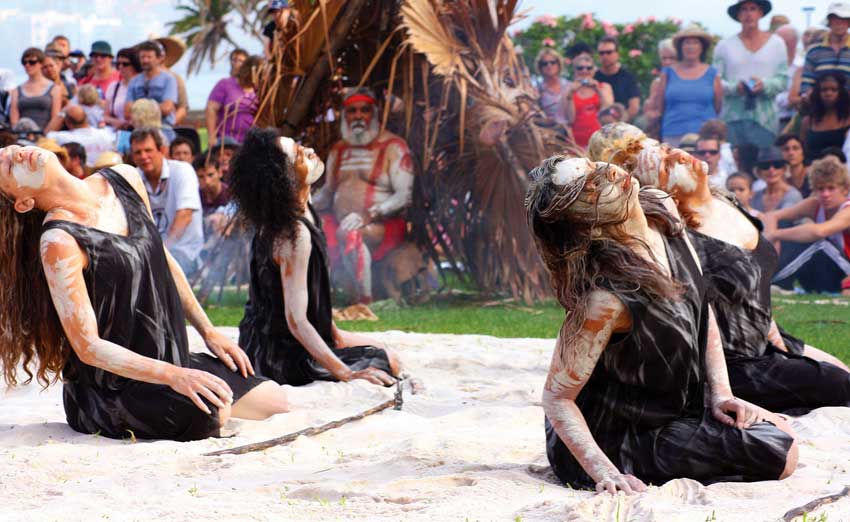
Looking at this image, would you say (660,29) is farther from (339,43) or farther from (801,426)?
(801,426)

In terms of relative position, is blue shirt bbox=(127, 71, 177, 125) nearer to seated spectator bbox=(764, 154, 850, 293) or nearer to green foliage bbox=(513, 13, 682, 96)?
seated spectator bbox=(764, 154, 850, 293)

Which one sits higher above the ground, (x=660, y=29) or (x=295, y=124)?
(x=660, y=29)

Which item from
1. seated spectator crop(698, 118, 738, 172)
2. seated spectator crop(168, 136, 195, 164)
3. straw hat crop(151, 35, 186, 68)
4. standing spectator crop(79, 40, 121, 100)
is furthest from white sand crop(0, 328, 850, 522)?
straw hat crop(151, 35, 186, 68)

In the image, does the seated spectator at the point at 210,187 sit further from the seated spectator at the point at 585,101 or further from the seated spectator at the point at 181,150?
the seated spectator at the point at 585,101

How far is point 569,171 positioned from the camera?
3285 millimetres

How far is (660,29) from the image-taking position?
2200 centimetres

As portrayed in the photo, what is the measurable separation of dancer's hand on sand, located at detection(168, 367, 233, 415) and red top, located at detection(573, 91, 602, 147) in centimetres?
707

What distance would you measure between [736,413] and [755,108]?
24.9 ft

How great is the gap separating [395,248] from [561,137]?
62.9 inches

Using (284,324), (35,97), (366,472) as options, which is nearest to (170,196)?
(35,97)

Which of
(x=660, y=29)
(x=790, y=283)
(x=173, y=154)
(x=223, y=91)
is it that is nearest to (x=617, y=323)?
(x=790, y=283)

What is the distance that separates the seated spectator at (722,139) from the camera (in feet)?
33.7

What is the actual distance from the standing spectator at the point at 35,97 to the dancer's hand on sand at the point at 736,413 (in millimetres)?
9376

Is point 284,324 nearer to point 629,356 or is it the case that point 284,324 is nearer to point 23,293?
point 23,293
